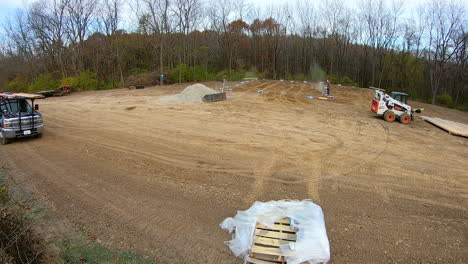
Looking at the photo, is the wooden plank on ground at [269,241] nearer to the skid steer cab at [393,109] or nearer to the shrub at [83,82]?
the skid steer cab at [393,109]

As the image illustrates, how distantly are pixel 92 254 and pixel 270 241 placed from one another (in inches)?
124

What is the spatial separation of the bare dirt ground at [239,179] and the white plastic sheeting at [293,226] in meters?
0.27

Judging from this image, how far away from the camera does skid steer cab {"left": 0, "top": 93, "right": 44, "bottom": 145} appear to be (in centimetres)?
1208

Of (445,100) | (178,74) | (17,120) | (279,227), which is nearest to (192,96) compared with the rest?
(17,120)

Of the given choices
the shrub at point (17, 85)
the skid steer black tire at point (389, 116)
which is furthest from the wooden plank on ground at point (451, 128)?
the shrub at point (17, 85)

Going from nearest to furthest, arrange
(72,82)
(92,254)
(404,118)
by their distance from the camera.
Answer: (92,254) < (404,118) < (72,82)

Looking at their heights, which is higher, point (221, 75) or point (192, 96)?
point (221, 75)

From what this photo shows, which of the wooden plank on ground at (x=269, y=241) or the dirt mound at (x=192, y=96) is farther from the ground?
the dirt mound at (x=192, y=96)

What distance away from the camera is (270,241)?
5344 millimetres

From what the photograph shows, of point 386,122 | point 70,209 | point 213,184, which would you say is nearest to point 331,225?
point 213,184

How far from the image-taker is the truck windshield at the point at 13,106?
12.4 m

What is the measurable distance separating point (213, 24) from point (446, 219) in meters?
40.5

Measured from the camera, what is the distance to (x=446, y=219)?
6539 millimetres

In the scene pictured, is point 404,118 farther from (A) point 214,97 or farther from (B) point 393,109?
(A) point 214,97
